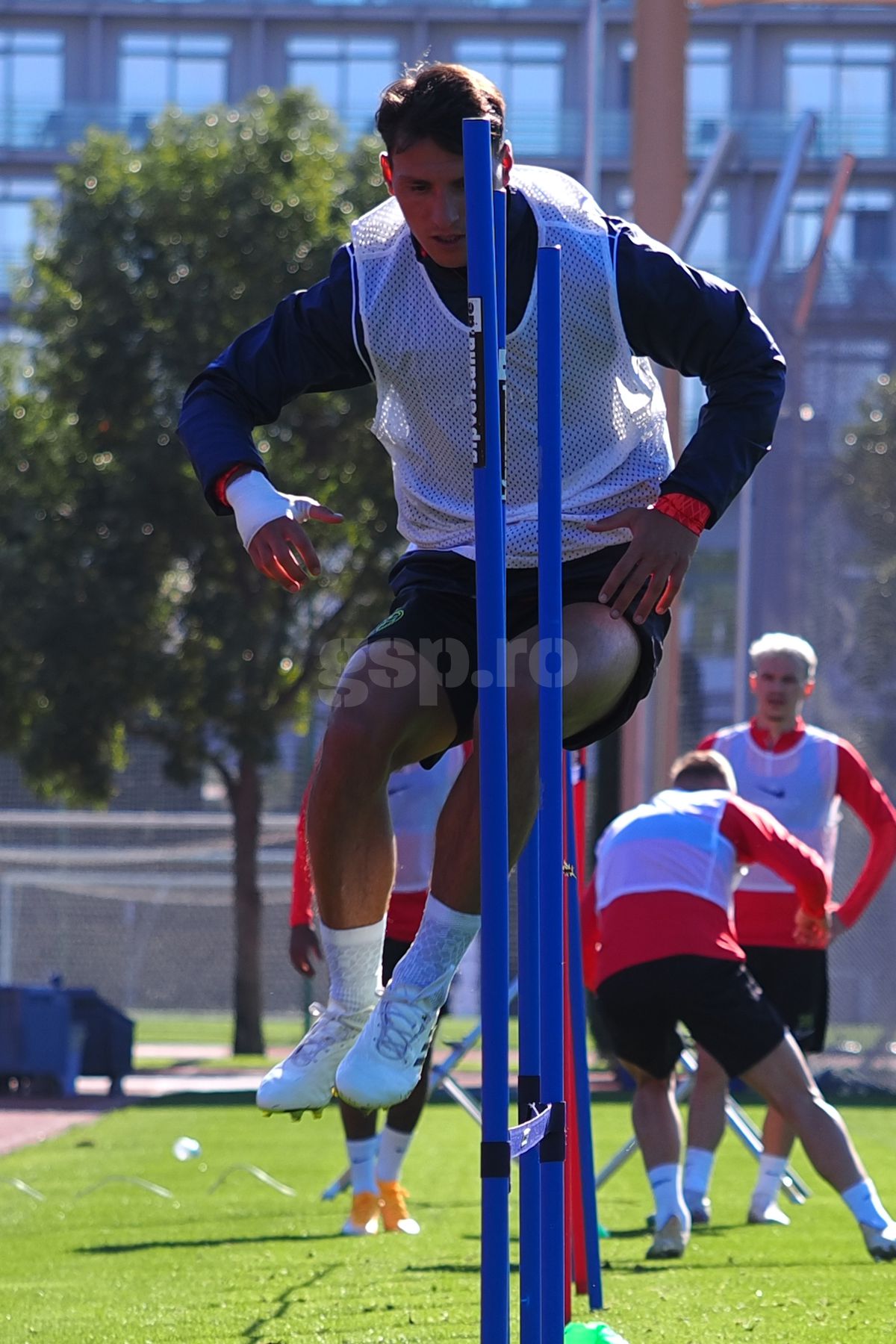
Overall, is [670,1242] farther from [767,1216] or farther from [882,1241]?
[767,1216]

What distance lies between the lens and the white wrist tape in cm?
371

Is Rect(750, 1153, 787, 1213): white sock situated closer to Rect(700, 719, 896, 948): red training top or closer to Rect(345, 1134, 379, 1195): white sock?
Rect(700, 719, 896, 948): red training top

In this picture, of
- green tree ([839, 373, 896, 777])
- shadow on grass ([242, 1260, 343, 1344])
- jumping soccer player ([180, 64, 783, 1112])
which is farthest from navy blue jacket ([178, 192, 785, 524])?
green tree ([839, 373, 896, 777])

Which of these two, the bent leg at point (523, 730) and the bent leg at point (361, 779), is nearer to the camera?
the bent leg at point (523, 730)

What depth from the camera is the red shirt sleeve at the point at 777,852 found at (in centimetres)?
666

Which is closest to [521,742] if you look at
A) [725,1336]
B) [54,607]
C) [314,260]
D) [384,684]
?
[384,684]

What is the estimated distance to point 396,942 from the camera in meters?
7.23

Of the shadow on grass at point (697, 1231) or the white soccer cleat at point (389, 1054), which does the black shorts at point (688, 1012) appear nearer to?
the shadow on grass at point (697, 1231)

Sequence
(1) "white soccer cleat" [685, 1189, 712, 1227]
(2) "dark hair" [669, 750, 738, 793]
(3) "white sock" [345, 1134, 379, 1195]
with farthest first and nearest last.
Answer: (1) "white soccer cleat" [685, 1189, 712, 1227]
(3) "white sock" [345, 1134, 379, 1195]
(2) "dark hair" [669, 750, 738, 793]

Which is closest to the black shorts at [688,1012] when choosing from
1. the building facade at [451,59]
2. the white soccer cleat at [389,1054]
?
the white soccer cleat at [389,1054]

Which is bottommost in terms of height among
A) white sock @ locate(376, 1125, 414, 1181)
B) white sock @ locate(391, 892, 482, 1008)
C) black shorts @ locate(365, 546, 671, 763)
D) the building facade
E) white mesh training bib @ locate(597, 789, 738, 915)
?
white sock @ locate(376, 1125, 414, 1181)

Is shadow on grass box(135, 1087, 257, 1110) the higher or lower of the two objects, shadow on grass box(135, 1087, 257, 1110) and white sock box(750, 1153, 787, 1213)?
the lower

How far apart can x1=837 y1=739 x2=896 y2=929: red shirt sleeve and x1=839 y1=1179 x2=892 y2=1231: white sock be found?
61.1 inches

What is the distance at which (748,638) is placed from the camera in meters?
15.4
